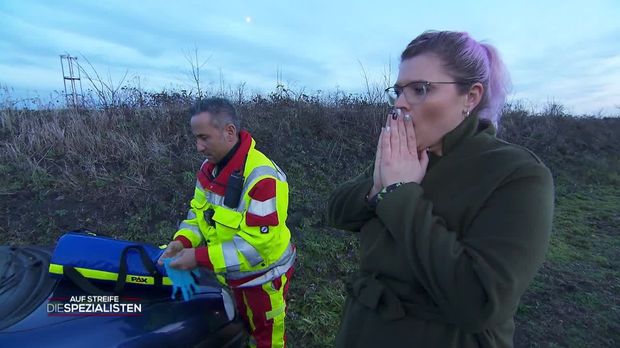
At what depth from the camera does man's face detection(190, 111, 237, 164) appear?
2.60 metres

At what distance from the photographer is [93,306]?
2006mm

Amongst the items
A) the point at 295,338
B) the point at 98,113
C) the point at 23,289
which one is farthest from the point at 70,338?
the point at 98,113

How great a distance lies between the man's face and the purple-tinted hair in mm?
1514

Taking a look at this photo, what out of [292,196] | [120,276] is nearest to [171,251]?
Result: [120,276]

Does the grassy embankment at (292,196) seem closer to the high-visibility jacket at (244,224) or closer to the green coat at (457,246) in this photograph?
the high-visibility jacket at (244,224)

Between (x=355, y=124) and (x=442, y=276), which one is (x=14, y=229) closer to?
(x=442, y=276)

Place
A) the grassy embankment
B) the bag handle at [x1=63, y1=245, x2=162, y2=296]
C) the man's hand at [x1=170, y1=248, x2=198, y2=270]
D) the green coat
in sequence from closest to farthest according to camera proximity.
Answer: the green coat, the bag handle at [x1=63, y1=245, x2=162, y2=296], the man's hand at [x1=170, y1=248, x2=198, y2=270], the grassy embankment

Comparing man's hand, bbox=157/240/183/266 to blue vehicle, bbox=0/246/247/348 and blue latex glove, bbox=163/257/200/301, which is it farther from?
blue vehicle, bbox=0/246/247/348

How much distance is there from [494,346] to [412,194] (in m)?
0.58

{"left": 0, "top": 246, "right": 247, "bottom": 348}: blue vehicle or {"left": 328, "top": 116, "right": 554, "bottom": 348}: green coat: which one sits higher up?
{"left": 328, "top": 116, "right": 554, "bottom": 348}: green coat

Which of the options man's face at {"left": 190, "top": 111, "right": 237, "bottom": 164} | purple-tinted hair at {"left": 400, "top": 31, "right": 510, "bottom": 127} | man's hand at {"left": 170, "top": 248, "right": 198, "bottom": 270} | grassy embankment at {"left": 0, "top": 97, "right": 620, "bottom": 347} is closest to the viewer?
purple-tinted hair at {"left": 400, "top": 31, "right": 510, "bottom": 127}

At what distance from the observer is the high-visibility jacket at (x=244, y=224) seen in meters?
2.33

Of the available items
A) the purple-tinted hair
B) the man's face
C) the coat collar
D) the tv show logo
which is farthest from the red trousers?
the purple-tinted hair

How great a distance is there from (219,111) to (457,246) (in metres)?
1.97
